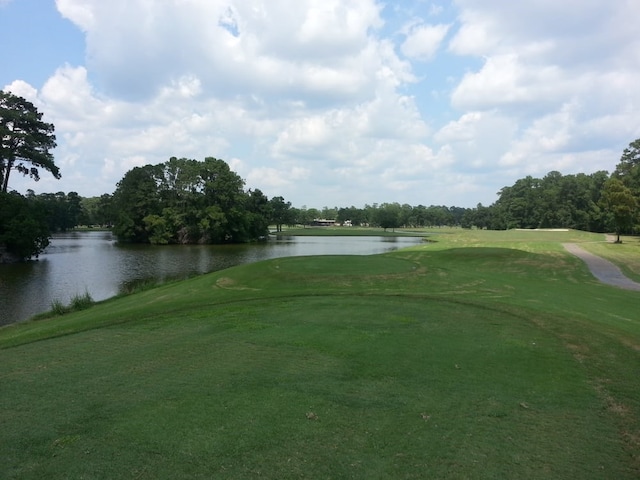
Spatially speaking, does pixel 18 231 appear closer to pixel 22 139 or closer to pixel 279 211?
pixel 22 139

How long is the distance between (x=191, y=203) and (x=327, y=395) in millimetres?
86108

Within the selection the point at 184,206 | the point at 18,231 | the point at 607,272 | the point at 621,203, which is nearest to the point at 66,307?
the point at 18,231

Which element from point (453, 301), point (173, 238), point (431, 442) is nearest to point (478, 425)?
point (431, 442)

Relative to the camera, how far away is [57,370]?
7.59 meters

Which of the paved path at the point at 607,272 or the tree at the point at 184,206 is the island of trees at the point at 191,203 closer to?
the tree at the point at 184,206

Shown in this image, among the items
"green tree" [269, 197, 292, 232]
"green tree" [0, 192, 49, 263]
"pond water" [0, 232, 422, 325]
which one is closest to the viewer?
"pond water" [0, 232, 422, 325]

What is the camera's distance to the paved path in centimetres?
2409

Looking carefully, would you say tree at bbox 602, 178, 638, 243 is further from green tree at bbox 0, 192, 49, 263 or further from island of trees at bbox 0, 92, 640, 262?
green tree at bbox 0, 192, 49, 263

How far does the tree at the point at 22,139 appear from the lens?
50.6 metres

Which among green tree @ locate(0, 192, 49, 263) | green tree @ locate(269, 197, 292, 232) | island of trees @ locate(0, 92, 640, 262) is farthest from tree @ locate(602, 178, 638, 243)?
green tree @ locate(269, 197, 292, 232)

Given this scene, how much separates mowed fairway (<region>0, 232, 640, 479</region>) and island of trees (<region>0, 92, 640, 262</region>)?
47.5 meters

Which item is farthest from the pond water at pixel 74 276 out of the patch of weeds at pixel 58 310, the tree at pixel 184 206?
the tree at pixel 184 206

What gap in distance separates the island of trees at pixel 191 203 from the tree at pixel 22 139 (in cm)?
11

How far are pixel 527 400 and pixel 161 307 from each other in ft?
42.3
